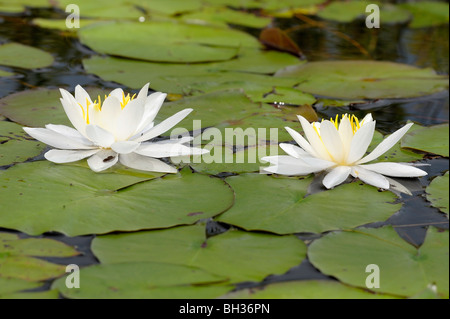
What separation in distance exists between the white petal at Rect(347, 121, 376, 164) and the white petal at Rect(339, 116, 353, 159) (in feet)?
0.10

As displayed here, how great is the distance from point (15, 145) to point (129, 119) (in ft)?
1.97

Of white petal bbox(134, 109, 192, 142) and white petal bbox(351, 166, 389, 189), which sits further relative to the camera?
white petal bbox(134, 109, 192, 142)

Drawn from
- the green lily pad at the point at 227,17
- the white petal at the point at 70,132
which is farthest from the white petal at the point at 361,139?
the green lily pad at the point at 227,17

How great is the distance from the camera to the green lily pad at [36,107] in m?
2.98

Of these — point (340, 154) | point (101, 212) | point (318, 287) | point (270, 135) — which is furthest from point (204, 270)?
point (270, 135)

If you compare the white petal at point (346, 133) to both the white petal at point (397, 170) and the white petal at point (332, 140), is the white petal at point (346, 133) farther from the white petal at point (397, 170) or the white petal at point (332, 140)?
the white petal at point (397, 170)

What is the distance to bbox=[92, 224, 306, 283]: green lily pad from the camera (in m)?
1.83

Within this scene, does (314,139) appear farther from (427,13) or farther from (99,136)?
(427,13)

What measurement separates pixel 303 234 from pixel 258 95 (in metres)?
1.64

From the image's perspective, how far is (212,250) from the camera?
1907 mm

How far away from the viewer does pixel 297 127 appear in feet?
10.00

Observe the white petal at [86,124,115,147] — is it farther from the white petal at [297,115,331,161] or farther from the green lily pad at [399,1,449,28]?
the green lily pad at [399,1,449,28]

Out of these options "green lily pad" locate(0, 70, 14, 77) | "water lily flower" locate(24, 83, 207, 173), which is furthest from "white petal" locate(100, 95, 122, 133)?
"green lily pad" locate(0, 70, 14, 77)

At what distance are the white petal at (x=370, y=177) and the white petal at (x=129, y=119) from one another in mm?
976
